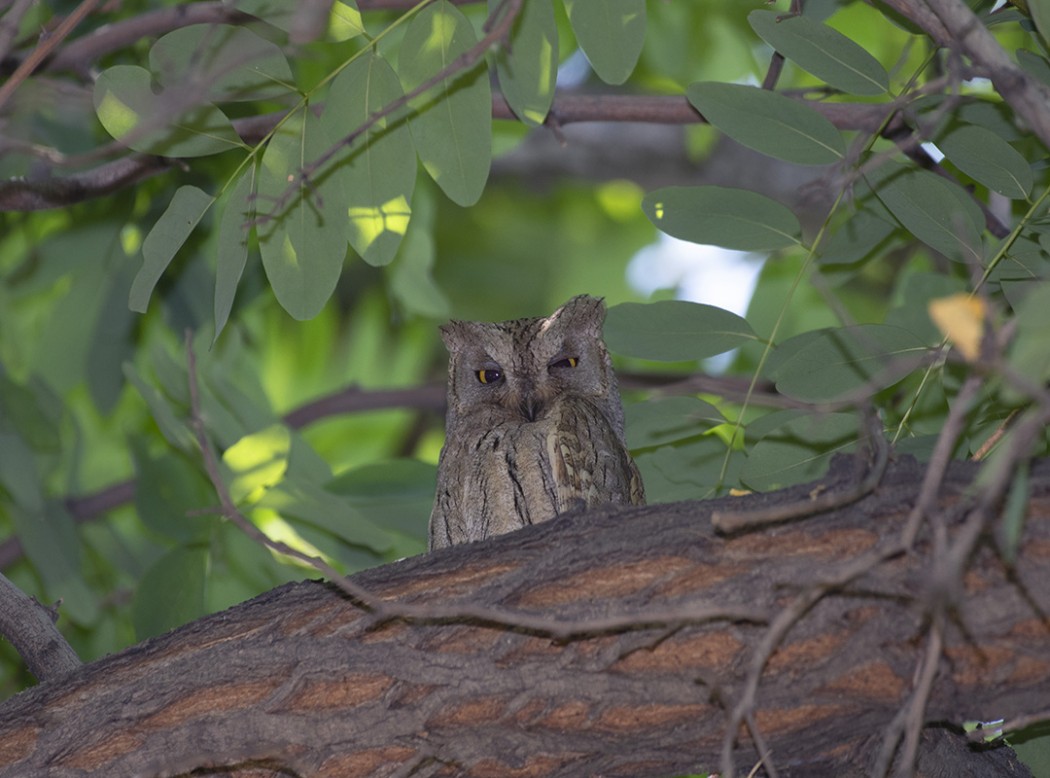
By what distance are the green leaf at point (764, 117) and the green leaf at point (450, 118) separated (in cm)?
44

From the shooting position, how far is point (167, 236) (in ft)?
7.69

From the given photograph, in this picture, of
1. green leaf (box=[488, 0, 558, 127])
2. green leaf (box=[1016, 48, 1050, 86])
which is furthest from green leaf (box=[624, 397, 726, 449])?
green leaf (box=[1016, 48, 1050, 86])

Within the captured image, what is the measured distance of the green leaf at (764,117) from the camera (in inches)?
93.7

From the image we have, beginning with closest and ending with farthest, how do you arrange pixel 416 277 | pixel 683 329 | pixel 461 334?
pixel 683 329
pixel 461 334
pixel 416 277

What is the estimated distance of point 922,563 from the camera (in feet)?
5.96

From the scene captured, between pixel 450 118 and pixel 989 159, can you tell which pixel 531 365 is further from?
pixel 989 159

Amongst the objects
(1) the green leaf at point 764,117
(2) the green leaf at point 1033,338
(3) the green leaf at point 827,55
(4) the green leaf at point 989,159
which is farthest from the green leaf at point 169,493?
(2) the green leaf at point 1033,338

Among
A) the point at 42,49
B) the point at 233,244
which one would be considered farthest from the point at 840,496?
the point at 42,49

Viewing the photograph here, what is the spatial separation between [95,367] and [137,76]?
151 cm

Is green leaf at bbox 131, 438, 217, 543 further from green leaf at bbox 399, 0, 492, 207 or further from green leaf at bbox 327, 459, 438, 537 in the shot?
green leaf at bbox 399, 0, 492, 207

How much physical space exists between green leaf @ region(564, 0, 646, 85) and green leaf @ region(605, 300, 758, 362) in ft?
1.78

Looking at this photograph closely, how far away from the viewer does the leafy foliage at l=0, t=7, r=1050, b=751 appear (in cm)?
230

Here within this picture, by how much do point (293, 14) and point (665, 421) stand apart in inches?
47.5

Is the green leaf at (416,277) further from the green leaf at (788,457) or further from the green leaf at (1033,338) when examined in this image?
the green leaf at (1033,338)
